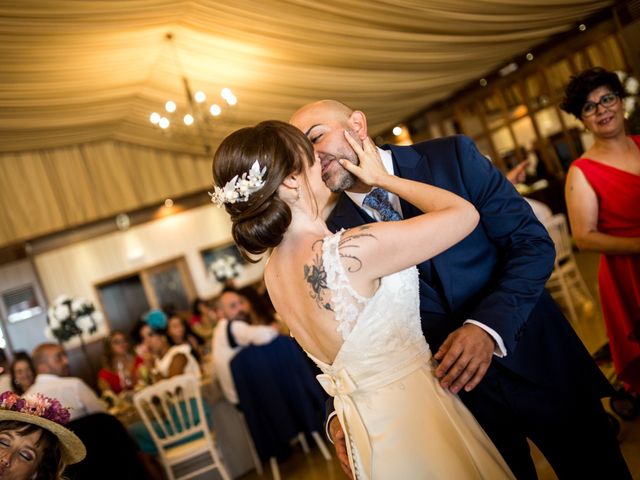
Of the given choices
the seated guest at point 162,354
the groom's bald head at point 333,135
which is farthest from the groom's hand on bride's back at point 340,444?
the seated guest at point 162,354

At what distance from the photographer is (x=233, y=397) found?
205 inches

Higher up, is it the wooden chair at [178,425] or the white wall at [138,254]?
the white wall at [138,254]

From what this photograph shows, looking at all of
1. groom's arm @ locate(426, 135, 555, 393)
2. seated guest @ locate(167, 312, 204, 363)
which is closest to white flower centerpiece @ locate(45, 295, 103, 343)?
seated guest @ locate(167, 312, 204, 363)

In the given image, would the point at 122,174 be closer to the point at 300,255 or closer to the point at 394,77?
the point at 394,77

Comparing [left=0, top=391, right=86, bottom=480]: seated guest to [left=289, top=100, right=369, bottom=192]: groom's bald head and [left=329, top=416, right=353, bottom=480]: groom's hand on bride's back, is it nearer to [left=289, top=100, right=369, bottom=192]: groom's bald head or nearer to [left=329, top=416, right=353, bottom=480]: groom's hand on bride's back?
[left=329, top=416, right=353, bottom=480]: groom's hand on bride's back

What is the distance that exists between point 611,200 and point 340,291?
193 cm

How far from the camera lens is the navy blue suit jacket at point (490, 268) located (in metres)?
1.80

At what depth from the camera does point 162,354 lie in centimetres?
665

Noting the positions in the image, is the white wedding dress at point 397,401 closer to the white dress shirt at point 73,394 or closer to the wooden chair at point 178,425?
the white dress shirt at point 73,394

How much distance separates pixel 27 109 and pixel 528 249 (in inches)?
321

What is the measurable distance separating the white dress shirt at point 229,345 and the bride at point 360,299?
10.5 feet

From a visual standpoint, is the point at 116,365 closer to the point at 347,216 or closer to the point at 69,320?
the point at 69,320

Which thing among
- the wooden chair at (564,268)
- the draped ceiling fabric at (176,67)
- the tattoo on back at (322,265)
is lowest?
the wooden chair at (564,268)

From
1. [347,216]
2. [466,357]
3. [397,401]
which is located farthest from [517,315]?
[347,216]
